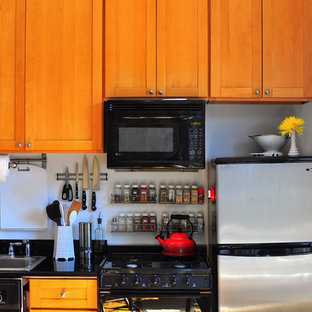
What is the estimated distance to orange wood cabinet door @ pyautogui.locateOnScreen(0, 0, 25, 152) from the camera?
2.68 metres

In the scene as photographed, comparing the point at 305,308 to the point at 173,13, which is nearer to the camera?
the point at 305,308

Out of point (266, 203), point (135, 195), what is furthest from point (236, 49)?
point (135, 195)

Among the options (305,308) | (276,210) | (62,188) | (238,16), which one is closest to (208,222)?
(276,210)

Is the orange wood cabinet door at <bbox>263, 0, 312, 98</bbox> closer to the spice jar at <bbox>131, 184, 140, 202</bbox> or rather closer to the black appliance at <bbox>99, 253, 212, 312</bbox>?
the spice jar at <bbox>131, 184, 140, 202</bbox>

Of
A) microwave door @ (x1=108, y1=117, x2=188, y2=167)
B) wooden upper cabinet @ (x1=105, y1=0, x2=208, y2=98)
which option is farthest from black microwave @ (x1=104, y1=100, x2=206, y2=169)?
wooden upper cabinet @ (x1=105, y1=0, x2=208, y2=98)

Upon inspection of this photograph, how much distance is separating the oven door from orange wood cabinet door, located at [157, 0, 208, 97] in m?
1.19

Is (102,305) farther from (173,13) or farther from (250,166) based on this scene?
(173,13)

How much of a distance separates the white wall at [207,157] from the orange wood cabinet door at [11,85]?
0.44 m

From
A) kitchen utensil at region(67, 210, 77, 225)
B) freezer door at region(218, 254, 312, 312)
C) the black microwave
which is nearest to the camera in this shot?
freezer door at region(218, 254, 312, 312)

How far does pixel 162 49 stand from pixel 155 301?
4.95 feet

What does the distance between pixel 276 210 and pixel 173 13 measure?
1353 millimetres

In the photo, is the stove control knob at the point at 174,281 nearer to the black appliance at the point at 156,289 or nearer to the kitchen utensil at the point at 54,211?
the black appliance at the point at 156,289

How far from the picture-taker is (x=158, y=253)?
9.63ft

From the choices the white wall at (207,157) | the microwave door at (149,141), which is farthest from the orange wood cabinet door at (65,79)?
the white wall at (207,157)
